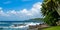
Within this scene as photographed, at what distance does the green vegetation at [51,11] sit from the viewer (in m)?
48.2

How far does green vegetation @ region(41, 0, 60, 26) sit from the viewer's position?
48219 mm

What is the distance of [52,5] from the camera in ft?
165

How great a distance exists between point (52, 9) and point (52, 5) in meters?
0.90

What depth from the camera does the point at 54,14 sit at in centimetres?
4931

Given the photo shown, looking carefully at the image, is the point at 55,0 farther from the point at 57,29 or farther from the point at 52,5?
the point at 57,29

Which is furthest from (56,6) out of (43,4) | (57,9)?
(43,4)

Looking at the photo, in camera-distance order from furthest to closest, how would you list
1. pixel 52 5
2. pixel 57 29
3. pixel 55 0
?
pixel 52 5 → pixel 55 0 → pixel 57 29

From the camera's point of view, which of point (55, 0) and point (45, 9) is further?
point (45, 9)

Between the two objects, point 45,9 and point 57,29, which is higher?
point 45,9

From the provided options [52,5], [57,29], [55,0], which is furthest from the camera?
[52,5]

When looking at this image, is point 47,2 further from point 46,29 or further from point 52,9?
point 46,29

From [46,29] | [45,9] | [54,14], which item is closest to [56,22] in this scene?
[54,14]

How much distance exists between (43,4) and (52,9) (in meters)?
2.68

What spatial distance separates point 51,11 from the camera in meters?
50.2
